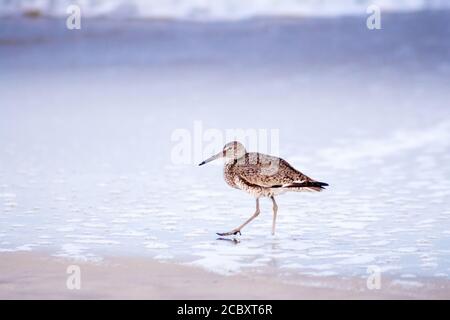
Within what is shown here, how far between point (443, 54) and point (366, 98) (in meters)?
2.09

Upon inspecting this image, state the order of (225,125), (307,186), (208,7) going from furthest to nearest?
1. (208,7)
2. (225,125)
3. (307,186)

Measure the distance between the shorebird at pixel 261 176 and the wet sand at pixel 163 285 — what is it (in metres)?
0.79

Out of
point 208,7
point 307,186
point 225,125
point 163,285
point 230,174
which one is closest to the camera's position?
point 163,285

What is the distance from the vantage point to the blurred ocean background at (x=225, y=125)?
15.9 ft

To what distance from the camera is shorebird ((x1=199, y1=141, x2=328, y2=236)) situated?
16.7 feet

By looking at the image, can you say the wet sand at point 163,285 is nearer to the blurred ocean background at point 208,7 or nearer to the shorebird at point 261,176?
the shorebird at point 261,176

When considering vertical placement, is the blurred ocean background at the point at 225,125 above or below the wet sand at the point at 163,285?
above

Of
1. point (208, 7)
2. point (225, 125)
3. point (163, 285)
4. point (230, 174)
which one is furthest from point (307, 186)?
point (208, 7)

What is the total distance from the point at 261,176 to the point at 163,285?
125cm

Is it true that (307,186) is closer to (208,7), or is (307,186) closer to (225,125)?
(225,125)

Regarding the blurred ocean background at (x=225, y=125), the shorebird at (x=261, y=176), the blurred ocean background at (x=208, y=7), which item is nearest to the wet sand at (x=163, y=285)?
the blurred ocean background at (x=225, y=125)

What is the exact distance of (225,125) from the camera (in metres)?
8.05

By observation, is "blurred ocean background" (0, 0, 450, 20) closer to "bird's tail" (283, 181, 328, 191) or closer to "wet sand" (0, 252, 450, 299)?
"bird's tail" (283, 181, 328, 191)

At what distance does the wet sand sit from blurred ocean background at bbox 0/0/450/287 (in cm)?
15
